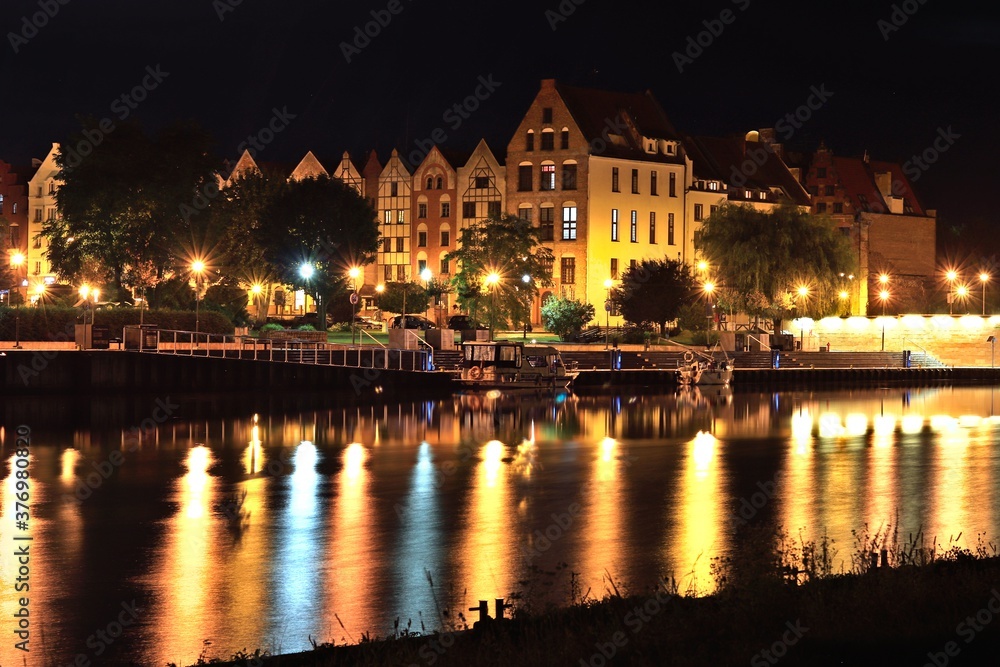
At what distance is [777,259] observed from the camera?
96.9 meters

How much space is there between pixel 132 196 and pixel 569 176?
36.3m

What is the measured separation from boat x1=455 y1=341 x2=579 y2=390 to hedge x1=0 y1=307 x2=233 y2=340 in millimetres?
14207

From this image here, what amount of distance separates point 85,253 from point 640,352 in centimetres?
3395

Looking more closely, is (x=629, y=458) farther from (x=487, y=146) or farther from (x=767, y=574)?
(x=487, y=146)

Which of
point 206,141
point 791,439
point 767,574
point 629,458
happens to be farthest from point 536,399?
point 767,574

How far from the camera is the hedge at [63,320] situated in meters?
61.6

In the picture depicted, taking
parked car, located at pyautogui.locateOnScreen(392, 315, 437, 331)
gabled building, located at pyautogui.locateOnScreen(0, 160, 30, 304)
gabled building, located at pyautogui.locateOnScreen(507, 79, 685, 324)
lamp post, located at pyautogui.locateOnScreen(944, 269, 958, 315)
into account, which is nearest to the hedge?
parked car, located at pyautogui.locateOnScreen(392, 315, 437, 331)

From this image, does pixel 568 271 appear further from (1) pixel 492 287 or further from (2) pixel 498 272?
(1) pixel 492 287

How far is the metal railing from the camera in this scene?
61500 mm

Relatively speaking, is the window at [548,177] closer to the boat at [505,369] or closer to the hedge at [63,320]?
the boat at [505,369]

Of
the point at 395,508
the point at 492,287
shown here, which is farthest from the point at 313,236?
the point at 395,508

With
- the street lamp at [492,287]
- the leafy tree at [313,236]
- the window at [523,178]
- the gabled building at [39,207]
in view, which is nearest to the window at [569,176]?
the window at [523,178]

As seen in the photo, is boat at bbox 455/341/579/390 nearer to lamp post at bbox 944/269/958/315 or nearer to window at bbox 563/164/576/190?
window at bbox 563/164/576/190

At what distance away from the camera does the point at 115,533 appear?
74.4 feet
